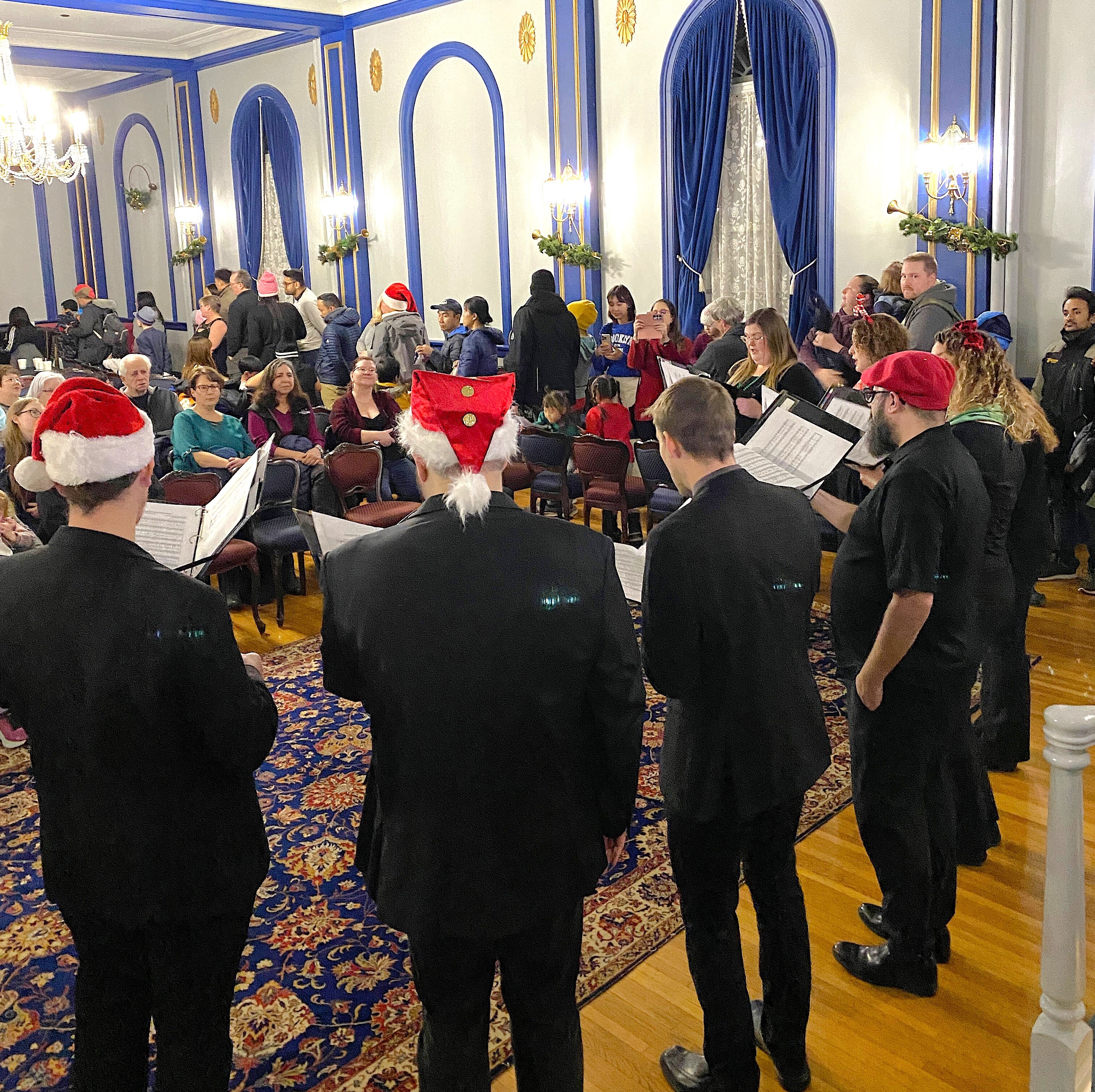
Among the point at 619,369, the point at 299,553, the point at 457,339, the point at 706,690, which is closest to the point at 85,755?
the point at 706,690

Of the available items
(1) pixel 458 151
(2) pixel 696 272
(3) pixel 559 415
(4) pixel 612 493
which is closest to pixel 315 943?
(4) pixel 612 493

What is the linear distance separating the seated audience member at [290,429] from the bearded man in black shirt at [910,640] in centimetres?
432

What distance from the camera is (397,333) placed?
9891 millimetres

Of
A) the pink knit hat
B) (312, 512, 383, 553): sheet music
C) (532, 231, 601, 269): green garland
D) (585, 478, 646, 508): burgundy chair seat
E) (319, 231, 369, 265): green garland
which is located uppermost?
(319, 231, 369, 265): green garland

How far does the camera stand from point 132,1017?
6.80 ft

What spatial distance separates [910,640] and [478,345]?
6985mm

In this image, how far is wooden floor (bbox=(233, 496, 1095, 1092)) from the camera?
2.70m

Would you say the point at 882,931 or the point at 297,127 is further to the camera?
the point at 297,127

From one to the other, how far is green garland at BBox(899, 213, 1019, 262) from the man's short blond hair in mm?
5994

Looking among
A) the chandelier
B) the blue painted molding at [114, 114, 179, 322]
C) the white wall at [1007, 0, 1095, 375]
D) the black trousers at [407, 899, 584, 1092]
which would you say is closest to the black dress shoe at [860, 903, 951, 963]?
the black trousers at [407, 899, 584, 1092]

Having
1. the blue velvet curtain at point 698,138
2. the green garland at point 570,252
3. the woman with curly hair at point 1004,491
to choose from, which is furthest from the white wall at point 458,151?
the woman with curly hair at point 1004,491

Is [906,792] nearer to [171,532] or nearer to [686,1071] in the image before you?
[686,1071]

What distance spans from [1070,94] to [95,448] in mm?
7382

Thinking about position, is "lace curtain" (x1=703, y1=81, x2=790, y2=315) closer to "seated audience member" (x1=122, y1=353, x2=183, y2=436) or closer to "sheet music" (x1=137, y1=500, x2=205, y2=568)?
"seated audience member" (x1=122, y1=353, x2=183, y2=436)
